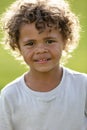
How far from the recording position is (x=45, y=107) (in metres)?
3.12

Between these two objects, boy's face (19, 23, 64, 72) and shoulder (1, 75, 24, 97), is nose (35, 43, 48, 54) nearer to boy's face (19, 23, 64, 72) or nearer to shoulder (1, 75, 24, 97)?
boy's face (19, 23, 64, 72)

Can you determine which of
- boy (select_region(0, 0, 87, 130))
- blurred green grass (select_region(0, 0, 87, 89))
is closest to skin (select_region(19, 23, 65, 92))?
boy (select_region(0, 0, 87, 130))

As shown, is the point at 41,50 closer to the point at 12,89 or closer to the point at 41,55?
the point at 41,55

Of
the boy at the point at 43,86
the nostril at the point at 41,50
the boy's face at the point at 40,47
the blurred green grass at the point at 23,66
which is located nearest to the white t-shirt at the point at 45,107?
the boy at the point at 43,86

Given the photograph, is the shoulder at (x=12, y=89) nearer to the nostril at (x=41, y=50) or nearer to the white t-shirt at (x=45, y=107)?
the white t-shirt at (x=45, y=107)

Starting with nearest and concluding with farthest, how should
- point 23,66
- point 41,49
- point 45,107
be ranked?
point 41,49 < point 45,107 < point 23,66

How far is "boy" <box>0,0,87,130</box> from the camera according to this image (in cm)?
306

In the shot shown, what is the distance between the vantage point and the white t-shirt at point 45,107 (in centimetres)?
312

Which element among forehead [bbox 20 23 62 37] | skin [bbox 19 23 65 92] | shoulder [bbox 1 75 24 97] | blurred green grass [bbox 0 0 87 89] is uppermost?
forehead [bbox 20 23 62 37]

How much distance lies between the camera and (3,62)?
630 cm

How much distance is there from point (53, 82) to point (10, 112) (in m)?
0.32

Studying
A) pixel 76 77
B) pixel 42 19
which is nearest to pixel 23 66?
pixel 76 77

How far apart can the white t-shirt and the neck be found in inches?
1.2

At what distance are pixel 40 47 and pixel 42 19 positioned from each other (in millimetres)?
173
